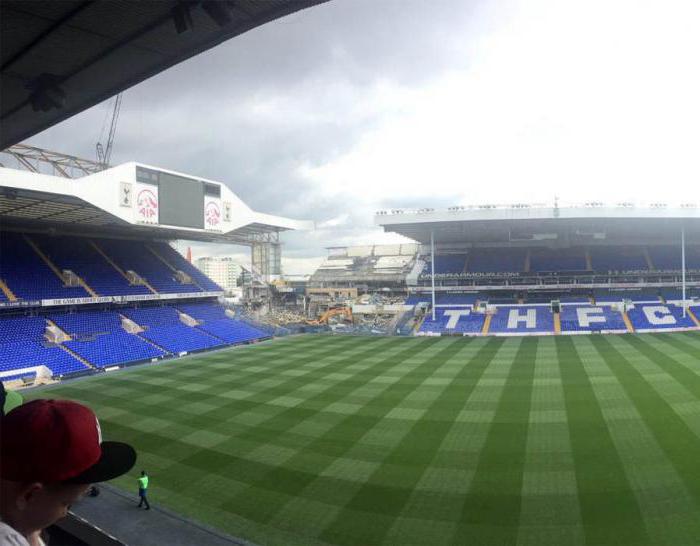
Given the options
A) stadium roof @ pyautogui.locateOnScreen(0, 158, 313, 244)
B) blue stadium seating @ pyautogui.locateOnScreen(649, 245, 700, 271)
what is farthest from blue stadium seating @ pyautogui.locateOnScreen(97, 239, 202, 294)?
blue stadium seating @ pyautogui.locateOnScreen(649, 245, 700, 271)

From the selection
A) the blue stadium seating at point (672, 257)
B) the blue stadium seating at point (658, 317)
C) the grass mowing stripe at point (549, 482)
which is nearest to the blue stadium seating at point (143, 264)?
the grass mowing stripe at point (549, 482)

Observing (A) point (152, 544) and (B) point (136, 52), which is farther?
(A) point (152, 544)

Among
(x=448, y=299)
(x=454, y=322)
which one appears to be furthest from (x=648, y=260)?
(x=454, y=322)

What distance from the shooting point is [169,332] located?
32656 mm

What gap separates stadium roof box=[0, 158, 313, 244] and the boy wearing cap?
22.9 meters

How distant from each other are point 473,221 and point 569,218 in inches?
255

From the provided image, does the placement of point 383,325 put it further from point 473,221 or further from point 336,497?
point 336,497

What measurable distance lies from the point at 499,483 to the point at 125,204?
75.1 feet

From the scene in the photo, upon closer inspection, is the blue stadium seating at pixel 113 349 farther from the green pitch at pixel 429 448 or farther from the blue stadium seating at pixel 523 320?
the blue stadium seating at pixel 523 320

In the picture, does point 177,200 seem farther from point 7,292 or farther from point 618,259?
point 618,259

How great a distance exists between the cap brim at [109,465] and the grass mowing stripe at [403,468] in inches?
303

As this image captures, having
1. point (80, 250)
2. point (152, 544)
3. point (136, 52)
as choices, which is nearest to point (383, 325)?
point (80, 250)

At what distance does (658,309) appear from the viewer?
36344mm

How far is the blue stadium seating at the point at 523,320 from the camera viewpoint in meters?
35.2
